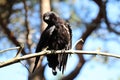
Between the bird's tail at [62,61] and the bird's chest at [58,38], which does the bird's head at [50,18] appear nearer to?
the bird's chest at [58,38]

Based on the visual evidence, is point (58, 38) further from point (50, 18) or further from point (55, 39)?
point (50, 18)

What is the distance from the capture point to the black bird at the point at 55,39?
2.80 meters

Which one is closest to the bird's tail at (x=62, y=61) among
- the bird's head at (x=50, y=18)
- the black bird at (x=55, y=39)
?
the black bird at (x=55, y=39)

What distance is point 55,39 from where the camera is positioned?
9.37ft

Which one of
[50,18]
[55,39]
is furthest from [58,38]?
[50,18]

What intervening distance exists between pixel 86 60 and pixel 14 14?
5.15 ft

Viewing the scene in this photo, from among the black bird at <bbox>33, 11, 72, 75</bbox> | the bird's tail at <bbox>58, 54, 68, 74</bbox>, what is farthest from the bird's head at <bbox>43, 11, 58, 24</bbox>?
the bird's tail at <bbox>58, 54, 68, 74</bbox>

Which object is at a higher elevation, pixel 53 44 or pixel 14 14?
pixel 53 44

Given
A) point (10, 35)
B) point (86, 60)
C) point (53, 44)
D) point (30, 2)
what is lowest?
point (86, 60)

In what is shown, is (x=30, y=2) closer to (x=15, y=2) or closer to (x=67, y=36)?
A: (x=15, y=2)

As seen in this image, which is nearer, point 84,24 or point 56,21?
point 56,21

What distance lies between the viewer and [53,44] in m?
2.85

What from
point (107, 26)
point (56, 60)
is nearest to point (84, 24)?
point (107, 26)

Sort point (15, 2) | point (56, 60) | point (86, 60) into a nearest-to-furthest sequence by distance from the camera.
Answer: point (56, 60) → point (86, 60) → point (15, 2)
